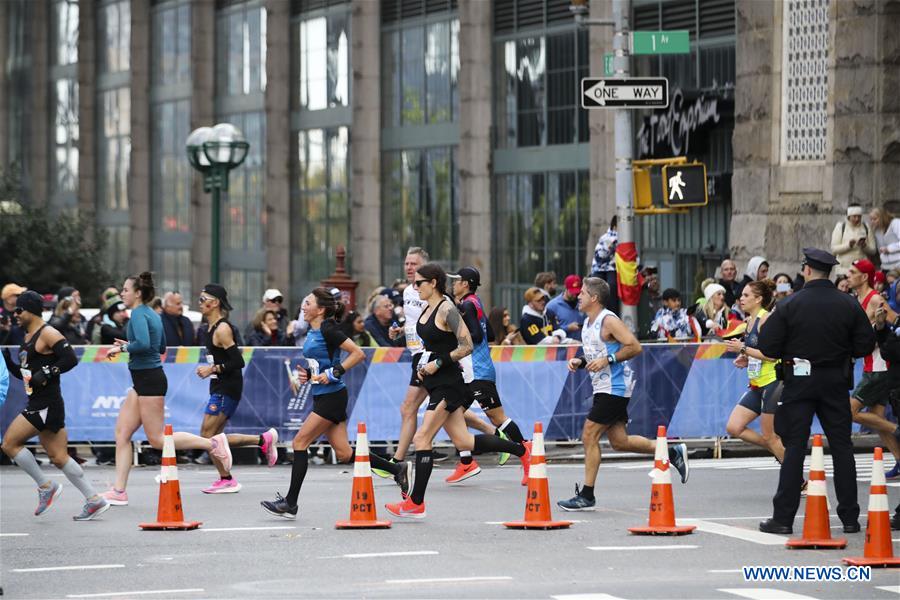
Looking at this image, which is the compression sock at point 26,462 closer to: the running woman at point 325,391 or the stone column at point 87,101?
the running woman at point 325,391

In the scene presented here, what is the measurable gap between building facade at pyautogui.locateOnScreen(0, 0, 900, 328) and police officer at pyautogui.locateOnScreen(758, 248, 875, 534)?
41.8 ft

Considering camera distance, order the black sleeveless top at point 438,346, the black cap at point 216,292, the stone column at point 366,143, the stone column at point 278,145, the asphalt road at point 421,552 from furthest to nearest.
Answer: the stone column at point 278,145 → the stone column at point 366,143 → the black cap at point 216,292 → the black sleeveless top at point 438,346 → the asphalt road at point 421,552

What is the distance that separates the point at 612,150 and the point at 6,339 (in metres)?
13.3

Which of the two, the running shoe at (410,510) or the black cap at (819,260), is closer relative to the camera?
the black cap at (819,260)

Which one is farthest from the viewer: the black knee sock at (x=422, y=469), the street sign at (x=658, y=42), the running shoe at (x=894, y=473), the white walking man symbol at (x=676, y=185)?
the white walking man symbol at (x=676, y=185)

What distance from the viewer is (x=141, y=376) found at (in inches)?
602

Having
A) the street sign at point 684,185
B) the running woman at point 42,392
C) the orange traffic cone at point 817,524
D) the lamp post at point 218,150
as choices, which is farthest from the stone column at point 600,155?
the orange traffic cone at point 817,524

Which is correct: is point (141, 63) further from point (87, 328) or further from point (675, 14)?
point (87, 328)

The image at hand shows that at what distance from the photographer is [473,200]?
3678cm

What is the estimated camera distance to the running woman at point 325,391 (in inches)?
565

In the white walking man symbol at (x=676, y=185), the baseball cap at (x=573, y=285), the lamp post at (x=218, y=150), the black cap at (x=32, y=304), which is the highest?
the lamp post at (x=218, y=150)

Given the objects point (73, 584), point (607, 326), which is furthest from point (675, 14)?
point (73, 584)

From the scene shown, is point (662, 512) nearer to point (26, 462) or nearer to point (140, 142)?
point (26, 462)

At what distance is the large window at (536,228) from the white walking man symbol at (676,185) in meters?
12.1
